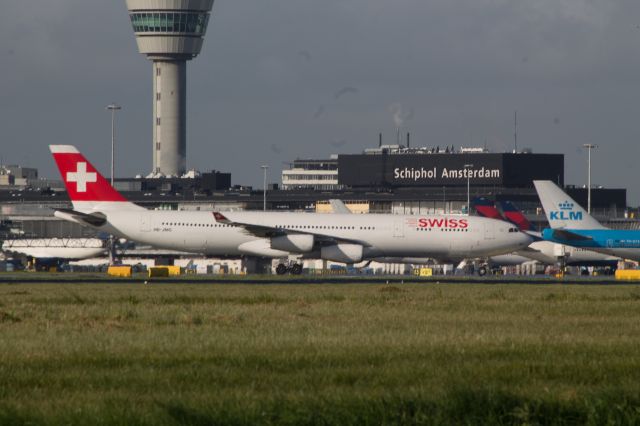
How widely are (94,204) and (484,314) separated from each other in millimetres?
60393

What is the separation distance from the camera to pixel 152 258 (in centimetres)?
14538

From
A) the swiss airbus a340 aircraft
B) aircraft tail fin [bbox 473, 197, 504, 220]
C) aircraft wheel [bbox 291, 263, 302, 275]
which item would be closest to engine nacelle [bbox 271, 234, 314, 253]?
the swiss airbus a340 aircraft

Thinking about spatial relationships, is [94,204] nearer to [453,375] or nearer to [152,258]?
[152,258]

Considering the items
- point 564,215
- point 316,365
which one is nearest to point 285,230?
point 564,215

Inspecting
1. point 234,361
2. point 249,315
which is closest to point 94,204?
point 249,315

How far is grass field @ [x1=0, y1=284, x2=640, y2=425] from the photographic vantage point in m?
17.2

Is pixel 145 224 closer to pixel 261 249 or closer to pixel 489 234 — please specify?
pixel 261 249

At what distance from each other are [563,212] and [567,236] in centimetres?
630

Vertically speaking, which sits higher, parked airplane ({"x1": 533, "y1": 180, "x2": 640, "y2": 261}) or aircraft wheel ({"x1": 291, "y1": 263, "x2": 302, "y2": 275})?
parked airplane ({"x1": 533, "y1": 180, "x2": 640, "y2": 261})

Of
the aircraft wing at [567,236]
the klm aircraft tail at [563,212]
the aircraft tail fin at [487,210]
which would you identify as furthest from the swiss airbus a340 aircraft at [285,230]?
the aircraft tail fin at [487,210]

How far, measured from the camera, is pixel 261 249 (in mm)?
94812

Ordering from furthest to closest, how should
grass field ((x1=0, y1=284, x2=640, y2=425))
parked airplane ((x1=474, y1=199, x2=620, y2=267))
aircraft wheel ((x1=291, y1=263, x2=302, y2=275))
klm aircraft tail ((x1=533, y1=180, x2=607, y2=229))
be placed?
parked airplane ((x1=474, y1=199, x2=620, y2=267)), klm aircraft tail ((x1=533, y1=180, x2=607, y2=229)), aircraft wheel ((x1=291, y1=263, x2=302, y2=275)), grass field ((x1=0, y1=284, x2=640, y2=425))

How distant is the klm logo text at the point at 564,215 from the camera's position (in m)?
98.4

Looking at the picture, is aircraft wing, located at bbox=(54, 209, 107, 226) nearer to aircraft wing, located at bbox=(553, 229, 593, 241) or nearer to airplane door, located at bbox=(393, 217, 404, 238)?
airplane door, located at bbox=(393, 217, 404, 238)
